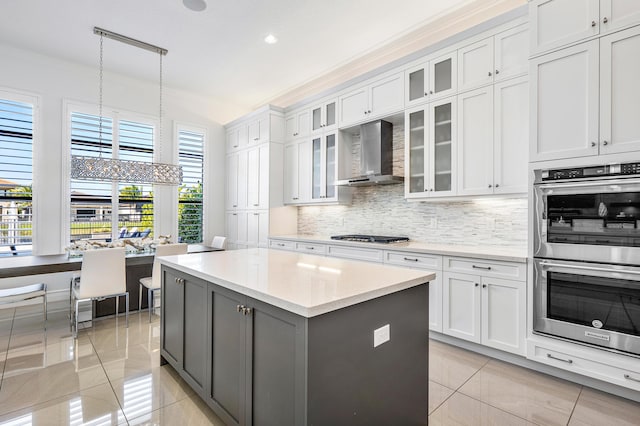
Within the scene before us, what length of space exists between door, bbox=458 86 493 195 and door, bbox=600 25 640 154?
835 millimetres

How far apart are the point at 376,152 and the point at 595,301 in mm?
2529

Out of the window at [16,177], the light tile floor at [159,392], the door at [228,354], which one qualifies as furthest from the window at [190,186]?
the door at [228,354]

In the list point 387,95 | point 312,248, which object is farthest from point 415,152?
point 312,248

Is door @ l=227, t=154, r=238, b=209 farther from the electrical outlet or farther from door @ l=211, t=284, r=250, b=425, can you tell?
the electrical outlet

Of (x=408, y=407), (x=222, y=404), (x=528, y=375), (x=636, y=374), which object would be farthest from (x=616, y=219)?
(x=222, y=404)

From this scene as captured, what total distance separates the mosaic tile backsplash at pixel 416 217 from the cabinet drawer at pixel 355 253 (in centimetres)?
64

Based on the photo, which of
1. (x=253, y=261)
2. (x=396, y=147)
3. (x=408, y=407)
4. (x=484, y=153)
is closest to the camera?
(x=408, y=407)

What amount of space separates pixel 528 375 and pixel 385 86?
10.5 feet

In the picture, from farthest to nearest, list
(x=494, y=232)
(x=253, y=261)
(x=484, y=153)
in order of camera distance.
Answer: (x=494, y=232) → (x=484, y=153) → (x=253, y=261)

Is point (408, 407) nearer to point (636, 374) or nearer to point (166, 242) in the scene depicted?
point (636, 374)

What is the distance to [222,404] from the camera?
1847 mm

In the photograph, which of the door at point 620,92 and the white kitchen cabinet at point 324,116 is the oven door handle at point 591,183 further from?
the white kitchen cabinet at point 324,116

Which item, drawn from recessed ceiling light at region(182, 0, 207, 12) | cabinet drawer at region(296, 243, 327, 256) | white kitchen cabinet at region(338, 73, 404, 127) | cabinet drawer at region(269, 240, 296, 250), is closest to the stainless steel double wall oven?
white kitchen cabinet at region(338, 73, 404, 127)

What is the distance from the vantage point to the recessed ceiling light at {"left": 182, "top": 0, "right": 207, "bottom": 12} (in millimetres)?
3239
